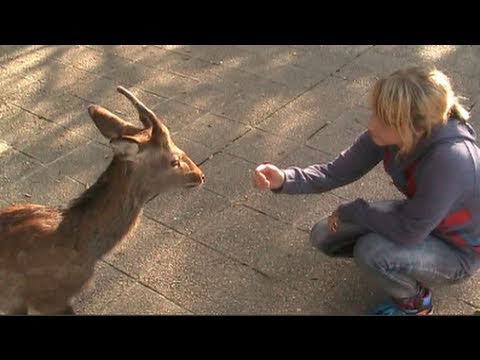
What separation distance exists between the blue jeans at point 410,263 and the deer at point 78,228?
4.39 feet

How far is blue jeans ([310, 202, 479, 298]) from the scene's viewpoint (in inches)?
135

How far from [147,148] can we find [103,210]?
433mm

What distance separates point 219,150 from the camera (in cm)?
525

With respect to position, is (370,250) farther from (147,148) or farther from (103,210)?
(103,210)

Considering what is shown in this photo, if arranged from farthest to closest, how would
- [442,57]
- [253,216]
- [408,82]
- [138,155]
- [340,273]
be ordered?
[442,57], [253,216], [340,273], [138,155], [408,82]

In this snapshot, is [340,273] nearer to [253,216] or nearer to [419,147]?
[253,216]

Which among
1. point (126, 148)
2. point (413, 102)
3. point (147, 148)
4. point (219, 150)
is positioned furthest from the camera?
point (219, 150)

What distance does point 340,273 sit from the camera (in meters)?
4.02

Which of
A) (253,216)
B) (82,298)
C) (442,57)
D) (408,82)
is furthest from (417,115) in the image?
(442,57)

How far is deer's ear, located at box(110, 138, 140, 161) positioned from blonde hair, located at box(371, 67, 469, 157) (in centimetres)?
134

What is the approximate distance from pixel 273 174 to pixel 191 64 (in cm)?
331

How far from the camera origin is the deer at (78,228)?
3.41 metres

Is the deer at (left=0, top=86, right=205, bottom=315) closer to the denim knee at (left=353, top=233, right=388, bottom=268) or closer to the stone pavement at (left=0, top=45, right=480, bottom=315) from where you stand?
the stone pavement at (left=0, top=45, right=480, bottom=315)

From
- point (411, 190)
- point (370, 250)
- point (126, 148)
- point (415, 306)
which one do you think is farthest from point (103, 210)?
point (415, 306)
